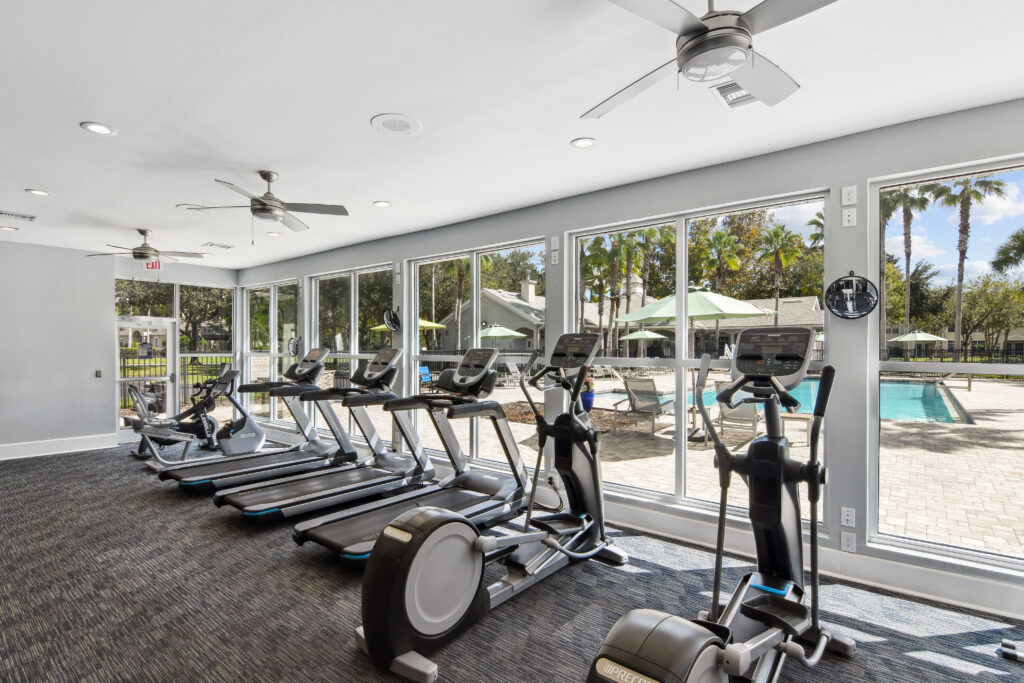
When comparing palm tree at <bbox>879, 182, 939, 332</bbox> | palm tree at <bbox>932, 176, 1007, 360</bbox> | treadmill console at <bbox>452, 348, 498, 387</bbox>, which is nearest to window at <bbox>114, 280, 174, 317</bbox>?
treadmill console at <bbox>452, 348, 498, 387</bbox>

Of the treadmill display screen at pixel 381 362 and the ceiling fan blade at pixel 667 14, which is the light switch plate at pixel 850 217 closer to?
the ceiling fan blade at pixel 667 14

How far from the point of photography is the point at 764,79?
2020 mm

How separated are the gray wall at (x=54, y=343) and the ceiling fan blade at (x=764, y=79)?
8.33 meters

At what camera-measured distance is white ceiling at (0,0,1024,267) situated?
6.86 ft

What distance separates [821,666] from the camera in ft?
7.65

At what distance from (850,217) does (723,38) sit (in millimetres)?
2075

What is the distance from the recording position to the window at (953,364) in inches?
117

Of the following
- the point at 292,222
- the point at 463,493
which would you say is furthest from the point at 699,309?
the point at 292,222

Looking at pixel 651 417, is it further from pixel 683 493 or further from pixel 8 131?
pixel 8 131

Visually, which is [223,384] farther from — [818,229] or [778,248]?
[818,229]

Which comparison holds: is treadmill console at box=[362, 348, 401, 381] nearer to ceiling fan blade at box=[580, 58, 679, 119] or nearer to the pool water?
ceiling fan blade at box=[580, 58, 679, 119]

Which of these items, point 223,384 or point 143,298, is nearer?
point 223,384

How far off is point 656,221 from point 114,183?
14.6ft

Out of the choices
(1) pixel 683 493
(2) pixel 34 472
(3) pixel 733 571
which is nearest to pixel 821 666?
(3) pixel 733 571
